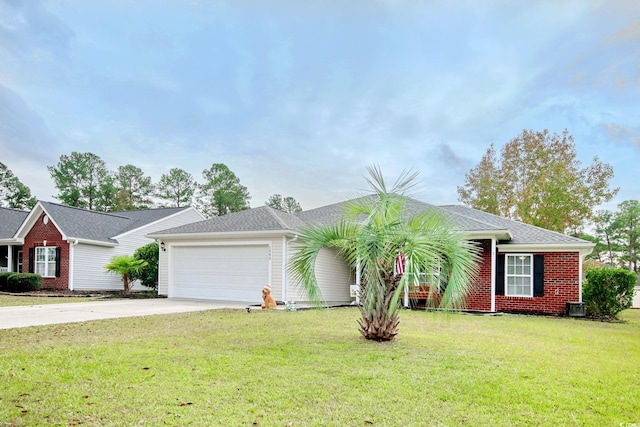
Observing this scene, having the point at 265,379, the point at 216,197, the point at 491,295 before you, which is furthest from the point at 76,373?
the point at 216,197

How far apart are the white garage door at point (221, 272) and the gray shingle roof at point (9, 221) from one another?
11977mm

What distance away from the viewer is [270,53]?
17078 millimetres

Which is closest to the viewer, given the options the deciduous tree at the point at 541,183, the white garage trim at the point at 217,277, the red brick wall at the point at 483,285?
the red brick wall at the point at 483,285

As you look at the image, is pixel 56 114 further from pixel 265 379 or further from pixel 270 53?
pixel 265 379

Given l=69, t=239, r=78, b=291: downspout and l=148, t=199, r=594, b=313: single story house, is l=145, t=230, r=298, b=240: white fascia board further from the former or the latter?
l=69, t=239, r=78, b=291: downspout

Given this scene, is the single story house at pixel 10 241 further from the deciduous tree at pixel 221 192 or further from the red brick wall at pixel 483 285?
the red brick wall at pixel 483 285

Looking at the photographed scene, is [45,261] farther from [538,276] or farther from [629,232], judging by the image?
[629,232]

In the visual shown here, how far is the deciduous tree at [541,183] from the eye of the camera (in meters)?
25.0

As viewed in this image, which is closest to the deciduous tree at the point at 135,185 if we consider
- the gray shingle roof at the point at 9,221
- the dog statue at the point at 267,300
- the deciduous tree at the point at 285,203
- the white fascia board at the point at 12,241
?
the deciduous tree at the point at 285,203

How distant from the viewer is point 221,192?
4119 centimetres

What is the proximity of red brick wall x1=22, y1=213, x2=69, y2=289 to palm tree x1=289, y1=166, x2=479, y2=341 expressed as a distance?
1626cm

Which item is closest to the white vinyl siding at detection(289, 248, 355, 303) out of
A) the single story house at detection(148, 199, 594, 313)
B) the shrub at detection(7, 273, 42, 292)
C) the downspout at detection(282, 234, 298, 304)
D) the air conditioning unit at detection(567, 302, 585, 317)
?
the single story house at detection(148, 199, 594, 313)

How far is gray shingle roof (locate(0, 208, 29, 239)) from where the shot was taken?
876 inches

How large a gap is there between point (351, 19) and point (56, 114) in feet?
54.9
